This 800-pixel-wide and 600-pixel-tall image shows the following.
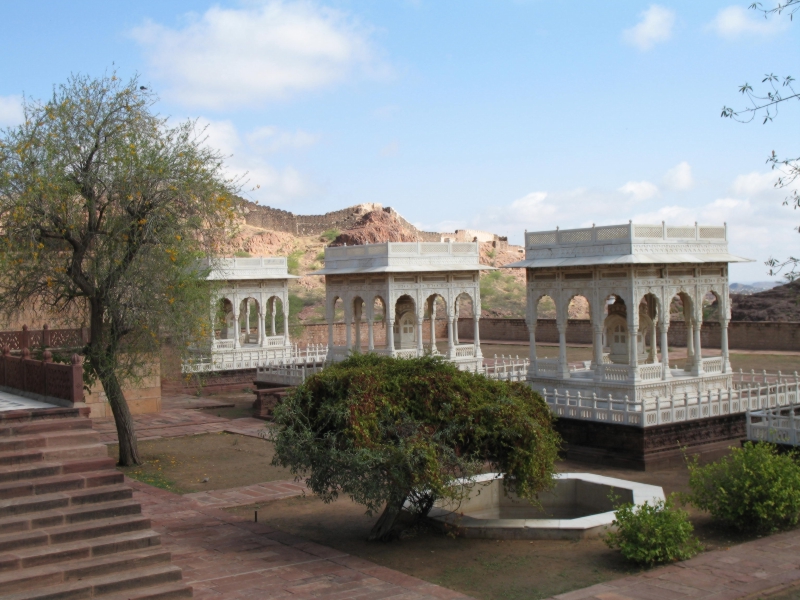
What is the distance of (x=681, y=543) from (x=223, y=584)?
4.91 meters

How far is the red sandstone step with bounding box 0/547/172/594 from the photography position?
7.73m

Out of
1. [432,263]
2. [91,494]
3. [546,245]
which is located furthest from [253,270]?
[91,494]

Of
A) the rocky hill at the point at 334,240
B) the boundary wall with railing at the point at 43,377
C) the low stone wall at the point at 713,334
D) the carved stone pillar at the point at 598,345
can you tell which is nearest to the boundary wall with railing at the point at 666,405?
the carved stone pillar at the point at 598,345

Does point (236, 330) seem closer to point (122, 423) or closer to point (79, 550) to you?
point (122, 423)

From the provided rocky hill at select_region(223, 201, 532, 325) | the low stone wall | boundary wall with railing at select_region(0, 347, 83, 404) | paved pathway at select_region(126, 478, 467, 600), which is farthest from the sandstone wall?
rocky hill at select_region(223, 201, 532, 325)

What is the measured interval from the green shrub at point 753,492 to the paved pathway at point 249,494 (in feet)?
18.8

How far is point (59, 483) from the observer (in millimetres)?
8891

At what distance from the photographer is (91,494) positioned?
29.2 feet

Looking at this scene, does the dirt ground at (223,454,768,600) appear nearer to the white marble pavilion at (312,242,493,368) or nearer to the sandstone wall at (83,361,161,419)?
the sandstone wall at (83,361,161,419)

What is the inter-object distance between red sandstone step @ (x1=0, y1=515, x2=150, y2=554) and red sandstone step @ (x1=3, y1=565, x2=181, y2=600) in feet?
1.72

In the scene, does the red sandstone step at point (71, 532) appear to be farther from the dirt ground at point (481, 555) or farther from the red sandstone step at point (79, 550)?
the dirt ground at point (481, 555)

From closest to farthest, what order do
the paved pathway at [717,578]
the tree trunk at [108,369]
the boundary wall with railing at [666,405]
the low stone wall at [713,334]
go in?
the paved pathway at [717,578] < the tree trunk at [108,369] < the boundary wall with railing at [666,405] < the low stone wall at [713,334]

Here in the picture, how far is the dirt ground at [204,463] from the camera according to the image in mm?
14203

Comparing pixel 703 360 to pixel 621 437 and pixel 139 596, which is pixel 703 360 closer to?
pixel 621 437
